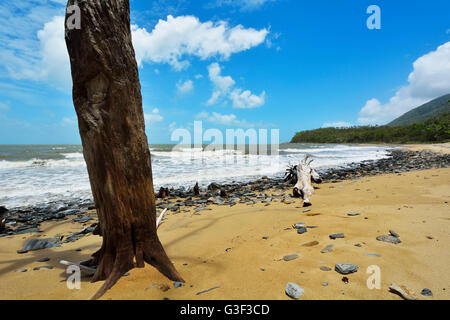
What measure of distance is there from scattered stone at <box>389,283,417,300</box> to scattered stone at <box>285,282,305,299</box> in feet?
2.65

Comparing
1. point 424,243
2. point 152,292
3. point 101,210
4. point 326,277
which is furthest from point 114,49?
point 424,243

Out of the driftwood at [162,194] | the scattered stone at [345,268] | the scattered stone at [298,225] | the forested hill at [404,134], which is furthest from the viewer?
the forested hill at [404,134]

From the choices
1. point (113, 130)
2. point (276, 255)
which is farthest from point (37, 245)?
point (276, 255)

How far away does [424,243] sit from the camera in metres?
2.85

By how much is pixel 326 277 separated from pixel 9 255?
495cm

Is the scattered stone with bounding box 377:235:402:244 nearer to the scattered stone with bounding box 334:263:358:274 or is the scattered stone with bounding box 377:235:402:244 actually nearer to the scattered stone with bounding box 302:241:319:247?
the scattered stone with bounding box 302:241:319:247

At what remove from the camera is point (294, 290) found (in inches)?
81.4

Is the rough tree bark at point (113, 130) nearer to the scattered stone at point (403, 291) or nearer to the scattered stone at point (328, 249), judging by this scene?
the scattered stone at point (328, 249)

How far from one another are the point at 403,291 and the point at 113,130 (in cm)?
316

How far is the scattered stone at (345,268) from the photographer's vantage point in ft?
7.65

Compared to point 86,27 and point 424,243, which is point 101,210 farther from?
point 424,243

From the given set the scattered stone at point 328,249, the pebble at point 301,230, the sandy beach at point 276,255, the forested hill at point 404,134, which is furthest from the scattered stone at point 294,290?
the forested hill at point 404,134

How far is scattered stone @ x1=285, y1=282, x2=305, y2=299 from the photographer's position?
201 cm

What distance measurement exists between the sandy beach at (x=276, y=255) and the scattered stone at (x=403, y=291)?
5 centimetres
